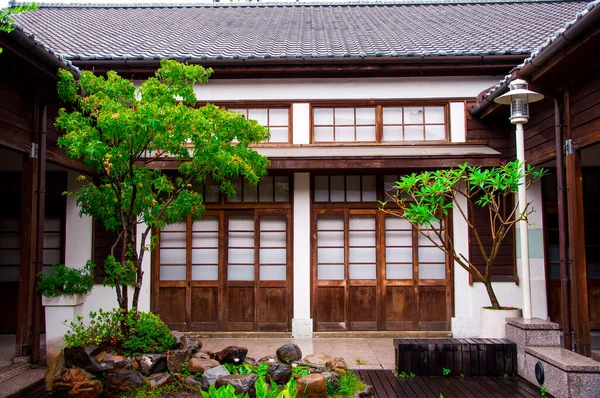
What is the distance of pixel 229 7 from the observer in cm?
1346

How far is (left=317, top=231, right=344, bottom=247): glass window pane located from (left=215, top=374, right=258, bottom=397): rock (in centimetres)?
378

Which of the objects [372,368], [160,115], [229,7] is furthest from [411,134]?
[229,7]

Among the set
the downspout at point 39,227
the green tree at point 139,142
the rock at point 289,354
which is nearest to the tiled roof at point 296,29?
the downspout at point 39,227

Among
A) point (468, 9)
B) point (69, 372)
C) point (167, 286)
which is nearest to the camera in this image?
point (69, 372)

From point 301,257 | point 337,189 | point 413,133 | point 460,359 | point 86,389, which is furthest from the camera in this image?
point 413,133

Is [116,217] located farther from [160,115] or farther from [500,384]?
[500,384]

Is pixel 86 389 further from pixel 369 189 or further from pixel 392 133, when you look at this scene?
pixel 392 133

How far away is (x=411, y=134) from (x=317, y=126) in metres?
1.57

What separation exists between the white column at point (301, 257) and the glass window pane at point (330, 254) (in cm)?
25

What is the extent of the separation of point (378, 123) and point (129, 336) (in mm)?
5099

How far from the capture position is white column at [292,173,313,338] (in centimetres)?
791

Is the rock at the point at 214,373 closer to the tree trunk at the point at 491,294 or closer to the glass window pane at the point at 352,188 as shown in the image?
the tree trunk at the point at 491,294

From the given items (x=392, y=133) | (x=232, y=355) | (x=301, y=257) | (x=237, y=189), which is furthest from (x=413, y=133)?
(x=232, y=355)

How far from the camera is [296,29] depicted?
11.1m
